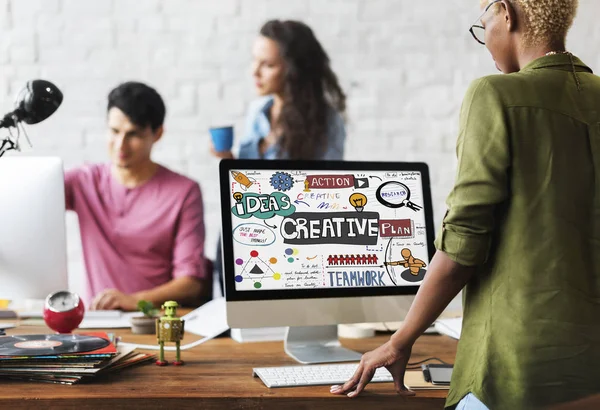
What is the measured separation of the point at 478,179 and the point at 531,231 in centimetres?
11

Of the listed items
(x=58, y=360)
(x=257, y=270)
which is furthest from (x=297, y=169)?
(x=58, y=360)

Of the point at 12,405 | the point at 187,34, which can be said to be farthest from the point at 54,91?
the point at 187,34

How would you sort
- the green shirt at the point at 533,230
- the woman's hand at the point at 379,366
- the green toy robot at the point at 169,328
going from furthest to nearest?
the green toy robot at the point at 169,328 < the woman's hand at the point at 379,366 < the green shirt at the point at 533,230

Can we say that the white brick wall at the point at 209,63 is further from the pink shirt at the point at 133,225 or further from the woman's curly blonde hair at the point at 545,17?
the woman's curly blonde hair at the point at 545,17

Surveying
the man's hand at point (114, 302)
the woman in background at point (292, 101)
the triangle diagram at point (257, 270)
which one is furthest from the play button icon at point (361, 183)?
the woman in background at point (292, 101)

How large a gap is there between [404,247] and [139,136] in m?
1.67

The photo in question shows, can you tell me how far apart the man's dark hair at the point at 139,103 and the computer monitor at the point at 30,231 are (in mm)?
1230

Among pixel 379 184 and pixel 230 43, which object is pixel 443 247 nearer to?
pixel 379 184

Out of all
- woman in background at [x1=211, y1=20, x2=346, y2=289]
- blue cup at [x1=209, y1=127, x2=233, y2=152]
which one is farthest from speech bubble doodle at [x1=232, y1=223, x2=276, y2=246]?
woman in background at [x1=211, y1=20, x2=346, y2=289]

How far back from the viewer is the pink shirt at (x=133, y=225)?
9.58 ft

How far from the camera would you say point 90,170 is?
9.93ft

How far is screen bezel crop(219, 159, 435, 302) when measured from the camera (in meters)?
1.55

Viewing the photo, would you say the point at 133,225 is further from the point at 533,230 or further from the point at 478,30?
the point at 533,230

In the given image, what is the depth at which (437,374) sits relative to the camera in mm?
1398
